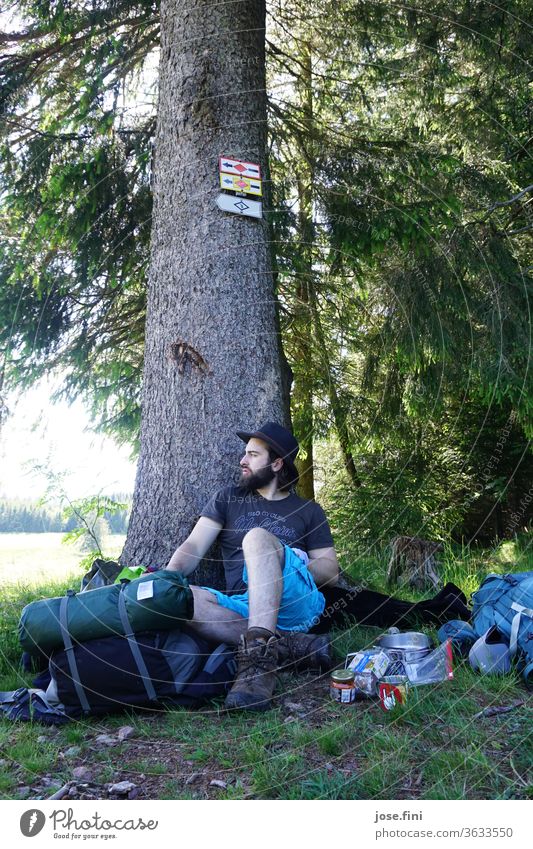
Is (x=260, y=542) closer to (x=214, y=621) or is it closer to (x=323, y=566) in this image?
(x=214, y=621)

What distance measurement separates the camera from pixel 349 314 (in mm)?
7344

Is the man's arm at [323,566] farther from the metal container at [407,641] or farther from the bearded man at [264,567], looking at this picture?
the metal container at [407,641]

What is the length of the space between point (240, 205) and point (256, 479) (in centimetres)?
190

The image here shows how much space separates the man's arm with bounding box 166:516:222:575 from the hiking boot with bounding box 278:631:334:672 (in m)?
0.76

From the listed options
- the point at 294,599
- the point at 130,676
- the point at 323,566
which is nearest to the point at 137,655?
the point at 130,676

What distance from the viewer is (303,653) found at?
3.72m

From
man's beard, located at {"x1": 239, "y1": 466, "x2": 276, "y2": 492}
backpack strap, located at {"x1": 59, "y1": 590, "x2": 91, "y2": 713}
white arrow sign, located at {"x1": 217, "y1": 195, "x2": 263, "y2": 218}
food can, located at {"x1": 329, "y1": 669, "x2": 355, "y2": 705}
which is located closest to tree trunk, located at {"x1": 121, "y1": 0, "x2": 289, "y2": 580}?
white arrow sign, located at {"x1": 217, "y1": 195, "x2": 263, "y2": 218}

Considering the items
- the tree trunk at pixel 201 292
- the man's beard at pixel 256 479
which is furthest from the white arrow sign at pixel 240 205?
Answer: the man's beard at pixel 256 479

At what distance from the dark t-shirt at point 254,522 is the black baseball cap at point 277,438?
1.03ft

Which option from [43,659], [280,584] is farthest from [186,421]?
[43,659]

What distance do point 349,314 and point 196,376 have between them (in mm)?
3097

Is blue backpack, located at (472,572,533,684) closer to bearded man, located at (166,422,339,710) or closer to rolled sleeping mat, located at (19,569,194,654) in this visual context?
bearded man, located at (166,422,339,710)

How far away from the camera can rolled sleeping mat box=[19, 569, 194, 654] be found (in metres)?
3.34
